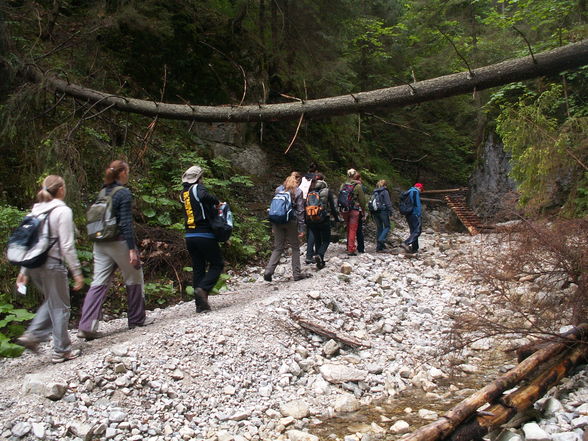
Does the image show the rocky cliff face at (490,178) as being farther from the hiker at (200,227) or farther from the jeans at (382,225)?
the hiker at (200,227)

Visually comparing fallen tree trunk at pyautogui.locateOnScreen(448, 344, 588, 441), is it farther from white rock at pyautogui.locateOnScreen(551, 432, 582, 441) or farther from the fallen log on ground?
the fallen log on ground

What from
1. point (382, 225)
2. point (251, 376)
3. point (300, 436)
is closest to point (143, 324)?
point (251, 376)

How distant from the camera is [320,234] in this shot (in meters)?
10.3

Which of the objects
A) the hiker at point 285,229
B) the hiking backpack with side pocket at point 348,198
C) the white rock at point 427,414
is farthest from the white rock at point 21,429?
the hiking backpack with side pocket at point 348,198

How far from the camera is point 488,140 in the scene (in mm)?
17328

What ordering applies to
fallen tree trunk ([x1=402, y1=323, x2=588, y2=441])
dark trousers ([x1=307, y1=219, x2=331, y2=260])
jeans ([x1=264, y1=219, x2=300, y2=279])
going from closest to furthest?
fallen tree trunk ([x1=402, y1=323, x2=588, y2=441])
jeans ([x1=264, y1=219, x2=300, y2=279])
dark trousers ([x1=307, y1=219, x2=331, y2=260])

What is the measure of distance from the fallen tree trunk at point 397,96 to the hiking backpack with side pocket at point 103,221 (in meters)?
1.67

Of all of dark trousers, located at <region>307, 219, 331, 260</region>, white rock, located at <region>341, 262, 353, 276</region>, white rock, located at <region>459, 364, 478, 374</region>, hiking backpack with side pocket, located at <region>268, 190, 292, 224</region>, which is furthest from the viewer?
dark trousers, located at <region>307, 219, 331, 260</region>

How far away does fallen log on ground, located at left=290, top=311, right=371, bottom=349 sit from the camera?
21.0 feet

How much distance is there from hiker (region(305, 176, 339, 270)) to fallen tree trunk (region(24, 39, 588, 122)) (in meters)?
3.81

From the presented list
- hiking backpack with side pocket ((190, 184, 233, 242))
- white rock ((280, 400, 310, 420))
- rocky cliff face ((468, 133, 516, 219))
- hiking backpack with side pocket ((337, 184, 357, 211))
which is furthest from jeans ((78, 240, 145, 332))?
rocky cliff face ((468, 133, 516, 219))

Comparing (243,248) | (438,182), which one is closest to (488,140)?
(438,182)

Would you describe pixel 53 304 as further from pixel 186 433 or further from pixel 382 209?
pixel 382 209

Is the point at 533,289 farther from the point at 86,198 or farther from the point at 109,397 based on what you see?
the point at 86,198
